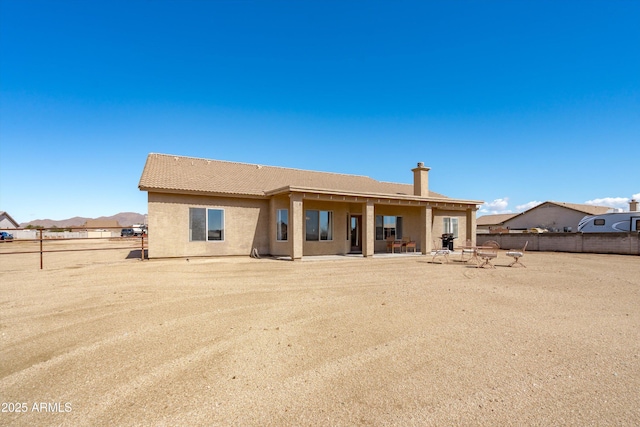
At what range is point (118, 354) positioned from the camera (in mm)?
4238

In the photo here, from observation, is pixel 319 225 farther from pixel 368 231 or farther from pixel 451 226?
pixel 451 226

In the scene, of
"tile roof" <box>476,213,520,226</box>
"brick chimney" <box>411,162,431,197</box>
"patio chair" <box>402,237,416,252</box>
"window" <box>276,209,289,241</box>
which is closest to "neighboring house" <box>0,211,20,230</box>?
"window" <box>276,209,289,241</box>

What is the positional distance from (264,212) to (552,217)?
3848 centimetres

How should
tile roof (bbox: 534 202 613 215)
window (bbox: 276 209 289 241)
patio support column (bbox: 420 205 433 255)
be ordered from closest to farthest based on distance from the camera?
1. window (bbox: 276 209 289 241)
2. patio support column (bbox: 420 205 433 255)
3. tile roof (bbox: 534 202 613 215)

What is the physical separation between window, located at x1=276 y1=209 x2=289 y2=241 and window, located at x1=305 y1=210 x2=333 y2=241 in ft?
3.29

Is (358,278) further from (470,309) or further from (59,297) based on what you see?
(59,297)

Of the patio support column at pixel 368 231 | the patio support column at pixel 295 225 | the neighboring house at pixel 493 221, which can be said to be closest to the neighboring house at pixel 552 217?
the neighboring house at pixel 493 221

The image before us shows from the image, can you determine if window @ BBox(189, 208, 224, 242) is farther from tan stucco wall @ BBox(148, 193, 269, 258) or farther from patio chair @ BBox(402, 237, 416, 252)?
patio chair @ BBox(402, 237, 416, 252)

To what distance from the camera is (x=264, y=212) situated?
1647 centimetres

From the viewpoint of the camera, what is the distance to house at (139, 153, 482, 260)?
46.7 feet

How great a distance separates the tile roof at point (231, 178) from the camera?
580 inches

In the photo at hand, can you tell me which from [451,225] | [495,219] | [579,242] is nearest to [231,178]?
[451,225]

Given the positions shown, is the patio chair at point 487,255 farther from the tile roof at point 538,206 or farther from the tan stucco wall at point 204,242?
the tile roof at point 538,206

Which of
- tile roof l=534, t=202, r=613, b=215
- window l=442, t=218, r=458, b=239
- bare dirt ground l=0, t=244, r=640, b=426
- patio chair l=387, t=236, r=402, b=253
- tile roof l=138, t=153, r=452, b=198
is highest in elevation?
tile roof l=138, t=153, r=452, b=198
